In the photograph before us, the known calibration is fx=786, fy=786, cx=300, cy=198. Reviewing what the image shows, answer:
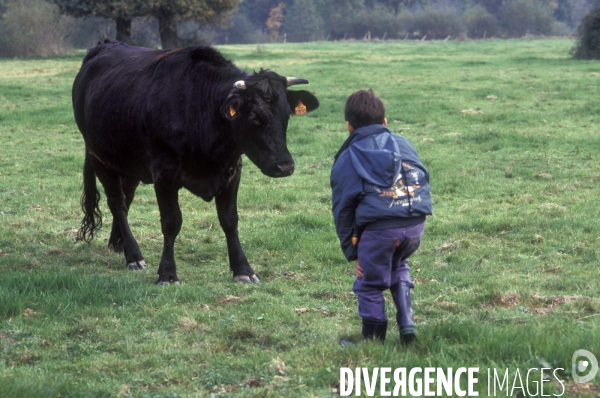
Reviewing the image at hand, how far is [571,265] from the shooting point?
6.53 metres

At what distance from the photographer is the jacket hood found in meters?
4.30

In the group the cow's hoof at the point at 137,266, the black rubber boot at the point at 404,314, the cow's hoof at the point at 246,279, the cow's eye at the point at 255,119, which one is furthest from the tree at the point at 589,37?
the black rubber boot at the point at 404,314

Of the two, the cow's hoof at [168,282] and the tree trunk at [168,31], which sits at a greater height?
the tree trunk at [168,31]

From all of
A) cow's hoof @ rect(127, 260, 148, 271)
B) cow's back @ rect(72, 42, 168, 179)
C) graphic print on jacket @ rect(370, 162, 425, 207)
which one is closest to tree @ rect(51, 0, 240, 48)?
cow's back @ rect(72, 42, 168, 179)

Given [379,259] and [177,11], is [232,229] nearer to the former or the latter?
[379,259]

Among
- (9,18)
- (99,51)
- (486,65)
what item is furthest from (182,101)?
(9,18)

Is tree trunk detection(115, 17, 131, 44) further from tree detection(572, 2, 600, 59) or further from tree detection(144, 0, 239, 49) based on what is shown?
tree detection(572, 2, 600, 59)

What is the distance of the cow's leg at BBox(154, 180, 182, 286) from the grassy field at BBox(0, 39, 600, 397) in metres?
0.20

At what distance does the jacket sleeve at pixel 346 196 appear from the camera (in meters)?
4.33

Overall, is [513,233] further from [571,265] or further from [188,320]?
[188,320]

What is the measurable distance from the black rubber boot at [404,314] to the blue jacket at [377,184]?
41 cm

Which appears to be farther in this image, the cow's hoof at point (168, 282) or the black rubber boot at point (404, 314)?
the cow's hoof at point (168, 282)

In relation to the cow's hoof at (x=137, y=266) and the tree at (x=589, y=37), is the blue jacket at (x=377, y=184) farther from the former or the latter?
the tree at (x=589, y=37)

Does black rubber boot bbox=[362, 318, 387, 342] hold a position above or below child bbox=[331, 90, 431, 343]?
below
